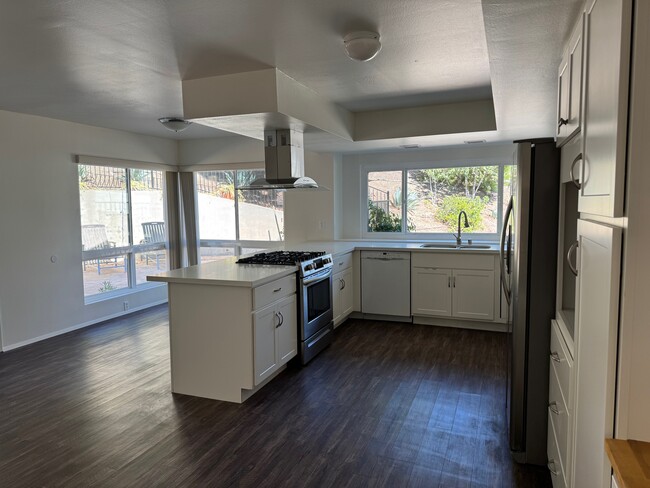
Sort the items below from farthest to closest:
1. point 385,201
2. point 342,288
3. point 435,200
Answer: point 385,201 < point 435,200 < point 342,288

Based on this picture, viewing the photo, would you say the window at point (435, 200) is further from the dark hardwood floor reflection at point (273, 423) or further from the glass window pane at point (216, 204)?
the glass window pane at point (216, 204)

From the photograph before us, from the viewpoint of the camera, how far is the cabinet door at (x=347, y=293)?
4.97 meters

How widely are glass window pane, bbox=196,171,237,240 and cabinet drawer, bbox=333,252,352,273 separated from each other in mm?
2146

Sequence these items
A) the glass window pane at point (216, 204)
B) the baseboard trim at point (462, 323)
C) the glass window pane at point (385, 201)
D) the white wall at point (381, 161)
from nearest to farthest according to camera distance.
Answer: the baseboard trim at point (462, 323), the white wall at point (381, 161), the glass window pane at point (385, 201), the glass window pane at point (216, 204)

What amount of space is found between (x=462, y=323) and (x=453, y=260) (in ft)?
2.45

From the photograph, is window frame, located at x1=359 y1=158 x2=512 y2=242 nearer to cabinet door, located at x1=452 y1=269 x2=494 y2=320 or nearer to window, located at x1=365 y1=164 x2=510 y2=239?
window, located at x1=365 y1=164 x2=510 y2=239

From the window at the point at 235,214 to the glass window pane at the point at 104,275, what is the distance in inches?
47.1

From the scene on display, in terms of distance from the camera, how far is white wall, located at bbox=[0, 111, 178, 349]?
4.36m

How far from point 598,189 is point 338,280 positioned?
375 cm

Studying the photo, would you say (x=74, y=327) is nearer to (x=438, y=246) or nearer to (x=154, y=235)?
(x=154, y=235)

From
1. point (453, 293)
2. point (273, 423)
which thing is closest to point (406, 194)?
point (453, 293)

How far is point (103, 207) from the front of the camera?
5.57 meters

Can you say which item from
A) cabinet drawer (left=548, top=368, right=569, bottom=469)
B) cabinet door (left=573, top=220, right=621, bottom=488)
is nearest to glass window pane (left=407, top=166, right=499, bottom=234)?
cabinet drawer (left=548, top=368, right=569, bottom=469)

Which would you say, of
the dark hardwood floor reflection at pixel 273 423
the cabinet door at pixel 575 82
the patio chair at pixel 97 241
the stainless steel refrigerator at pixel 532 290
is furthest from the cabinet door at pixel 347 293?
the cabinet door at pixel 575 82
